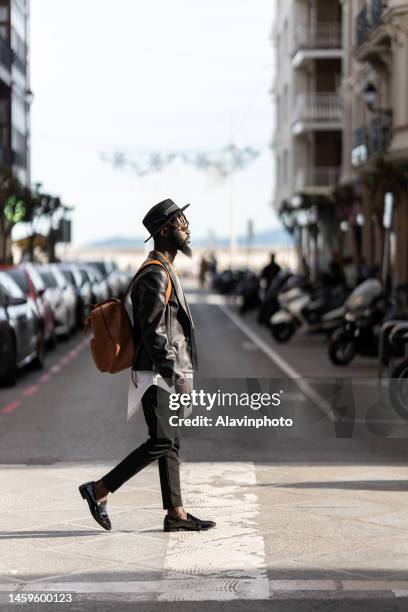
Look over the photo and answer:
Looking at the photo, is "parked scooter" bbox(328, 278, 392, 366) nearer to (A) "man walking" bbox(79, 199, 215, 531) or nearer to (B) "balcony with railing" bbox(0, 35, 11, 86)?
(A) "man walking" bbox(79, 199, 215, 531)

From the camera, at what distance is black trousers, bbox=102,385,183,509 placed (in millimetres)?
8039

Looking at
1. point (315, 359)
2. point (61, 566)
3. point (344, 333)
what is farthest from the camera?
point (315, 359)

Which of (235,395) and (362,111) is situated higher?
(362,111)

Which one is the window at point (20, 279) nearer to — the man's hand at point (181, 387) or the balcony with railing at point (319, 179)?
the man's hand at point (181, 387)

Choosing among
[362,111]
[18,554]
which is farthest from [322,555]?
[362,111]

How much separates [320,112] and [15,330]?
48.2 meters

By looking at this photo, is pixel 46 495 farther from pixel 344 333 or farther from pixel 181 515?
pixel 344 333

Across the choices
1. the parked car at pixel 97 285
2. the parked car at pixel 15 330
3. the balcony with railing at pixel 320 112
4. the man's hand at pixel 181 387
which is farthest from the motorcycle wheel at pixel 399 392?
the balcony with railing at pixel 320 112

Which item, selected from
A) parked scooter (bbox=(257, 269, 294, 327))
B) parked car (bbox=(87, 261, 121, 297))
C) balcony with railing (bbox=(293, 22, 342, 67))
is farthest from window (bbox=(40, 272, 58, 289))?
balcony with railing (bbox=(293, 22, 342, 67))

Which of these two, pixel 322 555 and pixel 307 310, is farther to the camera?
pixel 307 310

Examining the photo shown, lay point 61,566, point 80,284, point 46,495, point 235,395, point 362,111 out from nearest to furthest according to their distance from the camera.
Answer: point 61,566 → point 235,395 → point 46,495 → point 80,284 → point 362,111

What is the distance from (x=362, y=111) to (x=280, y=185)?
2630 cm

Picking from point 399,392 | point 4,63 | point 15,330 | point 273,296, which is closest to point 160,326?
point 399,392

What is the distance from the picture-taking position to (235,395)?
8820 millimetres
